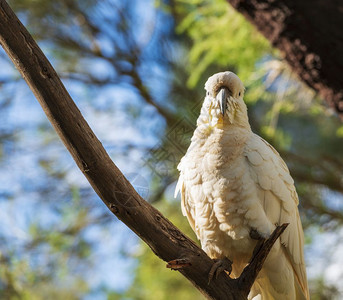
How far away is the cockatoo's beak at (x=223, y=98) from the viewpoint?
1.87 meters

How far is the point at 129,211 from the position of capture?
1589mm

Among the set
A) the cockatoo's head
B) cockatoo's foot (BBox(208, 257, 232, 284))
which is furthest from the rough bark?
cockatoo's foot (BBox(208, 257, 232, 284))

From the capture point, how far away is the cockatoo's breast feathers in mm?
1905

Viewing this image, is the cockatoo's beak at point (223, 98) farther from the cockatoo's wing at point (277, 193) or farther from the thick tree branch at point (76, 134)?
the thick tree branch at point (76, 134)

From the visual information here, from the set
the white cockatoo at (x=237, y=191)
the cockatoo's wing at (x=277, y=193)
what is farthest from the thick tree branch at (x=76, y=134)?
the cockatoo's wing at (x=277, y=193)

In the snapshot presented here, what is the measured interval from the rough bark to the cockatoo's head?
56cm

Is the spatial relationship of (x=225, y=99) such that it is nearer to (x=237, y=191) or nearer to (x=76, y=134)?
(x=237, y=191)

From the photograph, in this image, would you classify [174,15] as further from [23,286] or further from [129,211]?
[129,211]

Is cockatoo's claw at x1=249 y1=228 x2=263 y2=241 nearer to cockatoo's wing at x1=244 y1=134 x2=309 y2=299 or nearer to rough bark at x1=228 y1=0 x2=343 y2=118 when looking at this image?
cockatoo's wing at x1=244 y1=134 x2=309 y2=299

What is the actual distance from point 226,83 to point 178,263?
2.48 ft

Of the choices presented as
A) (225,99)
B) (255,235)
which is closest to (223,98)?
(225,99)

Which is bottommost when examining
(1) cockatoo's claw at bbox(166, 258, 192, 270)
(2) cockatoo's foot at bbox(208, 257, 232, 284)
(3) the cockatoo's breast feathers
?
(1) cockatoo's claw at bbox(166, 258, 192, 270)

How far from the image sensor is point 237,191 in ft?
6.13

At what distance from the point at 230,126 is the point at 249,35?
1.77 metres
